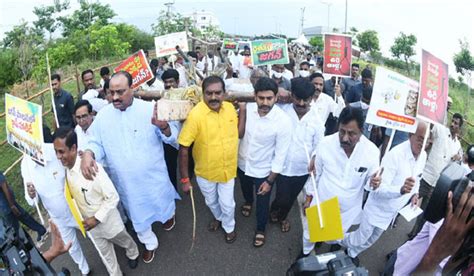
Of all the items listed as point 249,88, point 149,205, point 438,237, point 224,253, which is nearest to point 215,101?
point 249,88

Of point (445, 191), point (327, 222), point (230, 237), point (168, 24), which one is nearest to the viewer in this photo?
point (445, 191)

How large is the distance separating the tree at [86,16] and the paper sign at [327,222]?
28.5 metres

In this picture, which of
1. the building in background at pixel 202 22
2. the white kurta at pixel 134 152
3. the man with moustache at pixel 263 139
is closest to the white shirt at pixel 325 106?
the man with moustache at pixel 263 139

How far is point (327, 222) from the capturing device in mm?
2570

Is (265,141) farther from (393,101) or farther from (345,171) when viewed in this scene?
(393,101)

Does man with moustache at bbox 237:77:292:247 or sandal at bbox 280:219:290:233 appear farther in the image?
sandal at bbox 280:219:290:233

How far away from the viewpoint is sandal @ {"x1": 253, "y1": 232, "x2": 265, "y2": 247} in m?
3.52

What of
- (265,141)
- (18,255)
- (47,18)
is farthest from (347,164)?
(47,18)

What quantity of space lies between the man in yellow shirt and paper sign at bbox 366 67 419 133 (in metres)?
1.28

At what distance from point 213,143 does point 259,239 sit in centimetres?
129

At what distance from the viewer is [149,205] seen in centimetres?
319

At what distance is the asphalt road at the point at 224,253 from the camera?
3.24 meters

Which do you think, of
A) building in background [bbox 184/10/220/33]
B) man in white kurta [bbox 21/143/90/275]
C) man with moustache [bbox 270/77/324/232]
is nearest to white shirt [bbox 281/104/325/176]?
man with moustache [bbox 270/77/324/232]

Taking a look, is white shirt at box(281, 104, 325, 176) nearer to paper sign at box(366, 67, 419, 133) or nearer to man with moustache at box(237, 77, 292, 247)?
man with moustache at box(237, 77, 292, 247)
